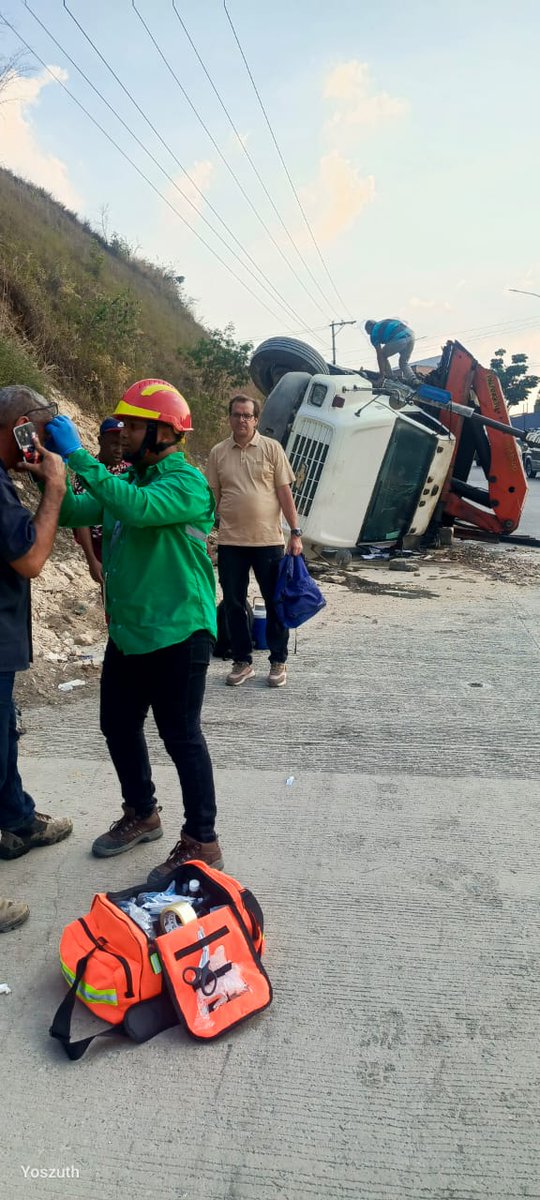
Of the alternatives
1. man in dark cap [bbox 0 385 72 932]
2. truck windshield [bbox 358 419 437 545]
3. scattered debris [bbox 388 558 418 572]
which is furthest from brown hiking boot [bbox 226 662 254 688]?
scattered debris [bbox 388 558 418 572]

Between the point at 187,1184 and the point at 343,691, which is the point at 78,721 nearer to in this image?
the point at 343,691

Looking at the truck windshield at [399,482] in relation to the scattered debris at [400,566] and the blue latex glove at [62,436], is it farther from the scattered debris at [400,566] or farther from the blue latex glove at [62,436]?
the blue latex glove at [62,436]

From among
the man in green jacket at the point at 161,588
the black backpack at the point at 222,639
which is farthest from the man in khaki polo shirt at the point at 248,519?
the man in green jacket at the point at 161,588

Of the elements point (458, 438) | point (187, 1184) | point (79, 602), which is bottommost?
point (79, 602)

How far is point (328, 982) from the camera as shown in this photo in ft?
8.03

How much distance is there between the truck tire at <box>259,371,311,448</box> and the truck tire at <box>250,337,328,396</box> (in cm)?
87

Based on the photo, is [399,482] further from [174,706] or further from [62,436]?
[62,436]

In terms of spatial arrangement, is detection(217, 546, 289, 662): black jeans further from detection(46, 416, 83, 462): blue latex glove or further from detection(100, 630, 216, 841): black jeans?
detection(46, 416, 83, 462): blue latex glove

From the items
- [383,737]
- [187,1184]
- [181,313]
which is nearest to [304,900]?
[187,1184]

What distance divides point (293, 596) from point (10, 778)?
2.52 m

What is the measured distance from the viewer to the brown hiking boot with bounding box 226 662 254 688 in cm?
531

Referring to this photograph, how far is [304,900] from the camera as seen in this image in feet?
9.38

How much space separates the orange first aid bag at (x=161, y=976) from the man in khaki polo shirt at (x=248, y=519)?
9.62 feet

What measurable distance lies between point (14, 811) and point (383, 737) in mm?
2057
